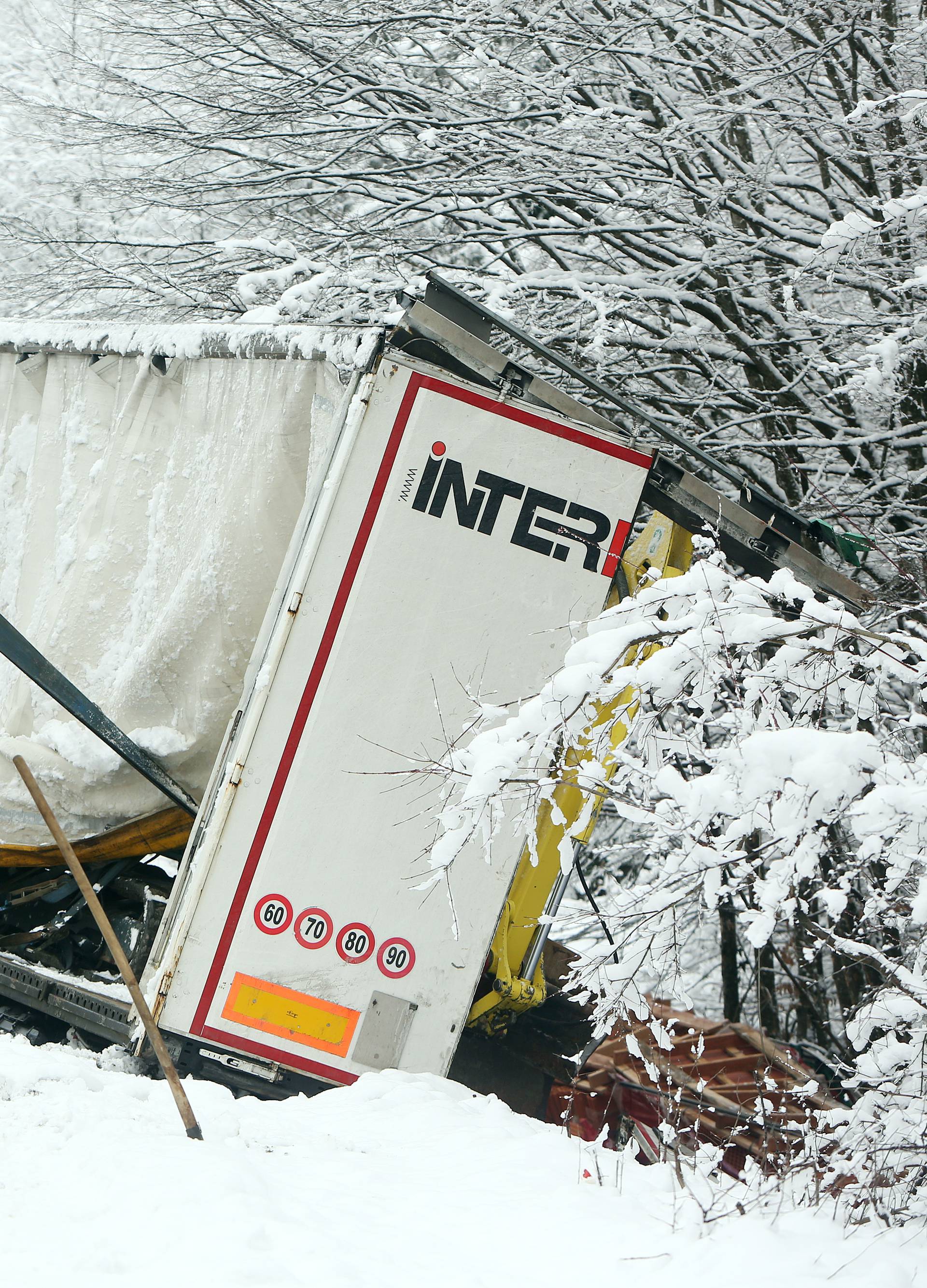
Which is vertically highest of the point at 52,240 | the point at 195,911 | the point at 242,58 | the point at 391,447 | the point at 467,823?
the point at 242,58

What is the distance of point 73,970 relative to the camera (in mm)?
5574

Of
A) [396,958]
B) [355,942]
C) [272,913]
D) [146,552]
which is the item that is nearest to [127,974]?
[272,913]

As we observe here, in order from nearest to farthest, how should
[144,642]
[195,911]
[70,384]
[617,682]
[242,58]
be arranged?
1. [617,682]
2. [195,911]
3. [144,642]
4. [70,384]
5. [242,58]

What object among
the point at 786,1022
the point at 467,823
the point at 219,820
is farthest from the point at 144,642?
the point at 786,1022

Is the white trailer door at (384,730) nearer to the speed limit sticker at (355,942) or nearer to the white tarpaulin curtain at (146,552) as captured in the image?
the speed limit sticker at (355,942)

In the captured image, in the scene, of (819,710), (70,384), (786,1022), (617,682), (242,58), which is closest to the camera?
(617,682)

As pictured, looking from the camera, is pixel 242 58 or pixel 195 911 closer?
pixel 195 911

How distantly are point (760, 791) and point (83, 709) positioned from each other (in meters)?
3.22

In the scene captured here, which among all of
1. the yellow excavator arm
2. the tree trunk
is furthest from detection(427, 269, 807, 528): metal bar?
the tree trunk

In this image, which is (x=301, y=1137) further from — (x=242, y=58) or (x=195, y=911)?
(x=242, y=58)

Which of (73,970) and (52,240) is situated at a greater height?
(52,240)

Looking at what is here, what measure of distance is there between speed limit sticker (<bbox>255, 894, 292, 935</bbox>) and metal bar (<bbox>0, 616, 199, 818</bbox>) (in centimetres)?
84

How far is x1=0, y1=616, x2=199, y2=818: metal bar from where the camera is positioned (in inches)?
197

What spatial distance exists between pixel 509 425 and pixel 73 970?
3.06 metres
